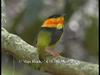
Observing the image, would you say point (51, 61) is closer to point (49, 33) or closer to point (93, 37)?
point (49, 33)

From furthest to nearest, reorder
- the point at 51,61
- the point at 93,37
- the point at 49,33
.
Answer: the point at 93,37 → the point at 51,61 → the point at 49,33

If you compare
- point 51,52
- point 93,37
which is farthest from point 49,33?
point 93,37

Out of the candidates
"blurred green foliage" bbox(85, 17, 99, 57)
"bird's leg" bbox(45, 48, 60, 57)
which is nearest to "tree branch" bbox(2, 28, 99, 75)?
"bird's leg" bbox(45, 48, 60, 57)

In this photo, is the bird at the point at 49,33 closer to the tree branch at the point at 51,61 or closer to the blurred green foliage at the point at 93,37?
the tree branch at the point at 51,61

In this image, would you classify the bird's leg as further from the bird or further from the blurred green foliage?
the blurred green foliage

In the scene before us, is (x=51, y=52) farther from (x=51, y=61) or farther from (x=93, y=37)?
(x=93, y=37)

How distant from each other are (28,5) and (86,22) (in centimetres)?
49

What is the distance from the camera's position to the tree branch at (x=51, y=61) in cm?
60

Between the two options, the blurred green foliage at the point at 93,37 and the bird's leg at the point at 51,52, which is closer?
the bird's leg at the point at 51,52

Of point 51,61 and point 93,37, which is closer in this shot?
point 51,61

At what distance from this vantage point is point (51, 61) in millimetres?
625

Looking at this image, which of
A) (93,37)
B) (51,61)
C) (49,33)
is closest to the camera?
(49,33)

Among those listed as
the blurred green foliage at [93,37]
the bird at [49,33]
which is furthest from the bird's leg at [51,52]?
the blurred green foliage at [93,37]

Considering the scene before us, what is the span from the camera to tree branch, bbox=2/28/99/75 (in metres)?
0.60
